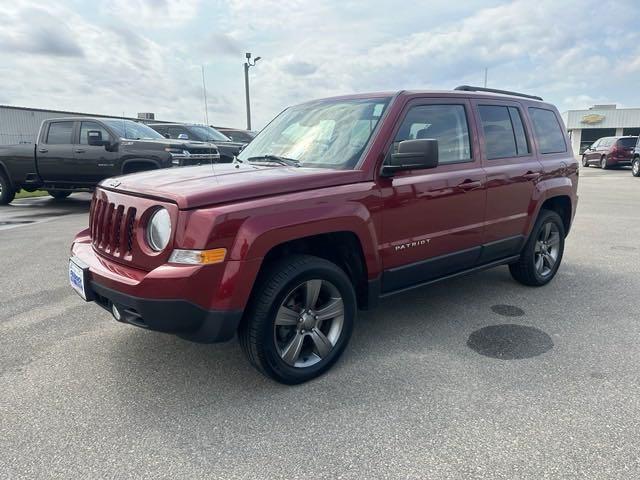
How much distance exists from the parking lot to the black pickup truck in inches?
230

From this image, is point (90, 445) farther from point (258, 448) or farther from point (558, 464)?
point (558, 464)

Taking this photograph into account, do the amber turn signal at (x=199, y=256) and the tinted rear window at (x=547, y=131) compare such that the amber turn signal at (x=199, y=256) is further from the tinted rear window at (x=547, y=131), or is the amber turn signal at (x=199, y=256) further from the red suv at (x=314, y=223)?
the tinted rear window at (x=547, y=131)

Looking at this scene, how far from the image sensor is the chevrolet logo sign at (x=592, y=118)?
46594 millimetres

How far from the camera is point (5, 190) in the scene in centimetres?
1148

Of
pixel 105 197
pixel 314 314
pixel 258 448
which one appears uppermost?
pixel 105 197

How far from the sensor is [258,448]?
2.42m

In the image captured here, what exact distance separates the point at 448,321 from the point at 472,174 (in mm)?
1230

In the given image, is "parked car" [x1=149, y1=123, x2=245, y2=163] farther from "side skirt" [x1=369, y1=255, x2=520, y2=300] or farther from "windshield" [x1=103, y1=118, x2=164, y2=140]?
"side skirt" [x1=369, y1=255, x2=520, y2=300]

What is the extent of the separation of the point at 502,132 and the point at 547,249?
1486mm

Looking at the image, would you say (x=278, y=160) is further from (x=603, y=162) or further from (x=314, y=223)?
(x=603, y=162)

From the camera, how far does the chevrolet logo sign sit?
153 ft

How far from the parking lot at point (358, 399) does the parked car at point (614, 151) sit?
21.7 m

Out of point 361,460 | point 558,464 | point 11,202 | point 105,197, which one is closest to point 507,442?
point 558,464

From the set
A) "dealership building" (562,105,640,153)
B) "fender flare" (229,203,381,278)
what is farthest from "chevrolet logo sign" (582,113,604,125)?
"fender flare" (229,203,381,278)
